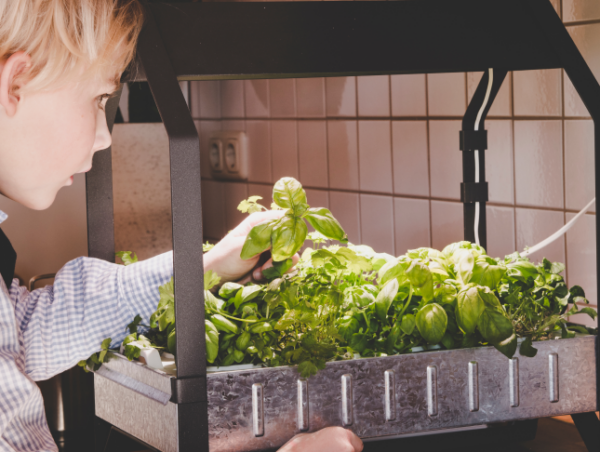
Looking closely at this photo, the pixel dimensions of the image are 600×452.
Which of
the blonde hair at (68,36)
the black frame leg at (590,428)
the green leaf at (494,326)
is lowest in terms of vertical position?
the black frame leg at (590,428)

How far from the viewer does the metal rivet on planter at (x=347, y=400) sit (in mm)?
625

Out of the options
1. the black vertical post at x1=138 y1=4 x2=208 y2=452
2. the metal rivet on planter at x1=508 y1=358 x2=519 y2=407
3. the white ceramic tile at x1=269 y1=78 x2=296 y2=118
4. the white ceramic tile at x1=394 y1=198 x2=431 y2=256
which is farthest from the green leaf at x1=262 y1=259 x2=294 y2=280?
the white ceramic tile at x1=269 y1=78 x2=296 y2=118

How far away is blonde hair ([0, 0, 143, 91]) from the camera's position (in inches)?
24.3

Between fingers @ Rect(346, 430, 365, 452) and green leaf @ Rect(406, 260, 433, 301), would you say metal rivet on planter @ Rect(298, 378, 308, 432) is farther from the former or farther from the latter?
green leaf @ Rect(406, 260, 433, 301)

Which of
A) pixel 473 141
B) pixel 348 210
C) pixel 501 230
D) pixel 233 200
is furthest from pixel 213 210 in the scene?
pixel 473 141

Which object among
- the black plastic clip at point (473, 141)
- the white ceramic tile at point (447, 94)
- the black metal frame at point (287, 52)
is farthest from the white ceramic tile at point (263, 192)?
the black metal frame at point (287, 52)

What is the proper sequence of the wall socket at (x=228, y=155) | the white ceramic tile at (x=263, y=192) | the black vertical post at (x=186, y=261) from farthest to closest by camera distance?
the wall socket at (x=228, y=155) < the white ceramic tile at (x=263, y=192) < the black vertical post at (x=186, y=261)

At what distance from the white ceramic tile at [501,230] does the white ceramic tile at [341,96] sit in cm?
42

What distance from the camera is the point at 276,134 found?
169cm

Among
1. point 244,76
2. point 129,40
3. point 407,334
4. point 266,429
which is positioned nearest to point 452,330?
point 407,334

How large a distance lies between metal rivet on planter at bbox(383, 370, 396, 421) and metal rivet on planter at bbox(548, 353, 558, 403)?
168mm

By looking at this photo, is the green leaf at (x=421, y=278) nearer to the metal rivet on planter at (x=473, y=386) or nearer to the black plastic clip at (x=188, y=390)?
the metal rivet on planter at (x=473, y=386)

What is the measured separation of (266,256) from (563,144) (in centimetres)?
47

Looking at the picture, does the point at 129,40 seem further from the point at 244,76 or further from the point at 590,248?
the point at 590,248
